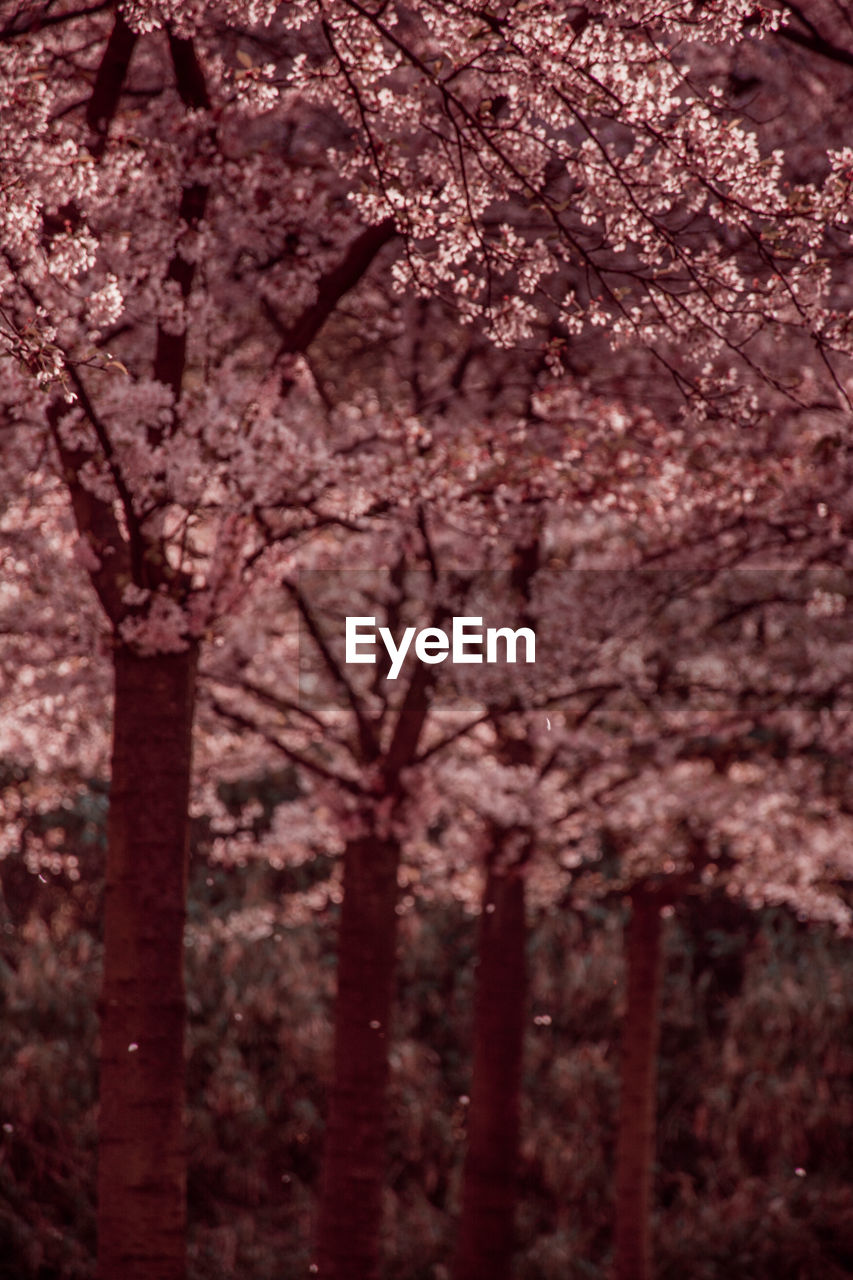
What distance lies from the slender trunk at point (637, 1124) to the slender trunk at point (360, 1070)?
396 cm

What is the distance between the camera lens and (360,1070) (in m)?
9.98

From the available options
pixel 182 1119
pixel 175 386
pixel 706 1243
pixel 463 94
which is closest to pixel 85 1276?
pixel 706 1243

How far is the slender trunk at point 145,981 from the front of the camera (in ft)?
21.4

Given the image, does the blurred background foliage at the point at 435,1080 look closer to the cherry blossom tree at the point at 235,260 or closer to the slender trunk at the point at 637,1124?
the slender trunk at the point at 637,1124

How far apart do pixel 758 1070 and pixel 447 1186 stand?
4.76 metres

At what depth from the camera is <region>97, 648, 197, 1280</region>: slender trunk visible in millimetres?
6523

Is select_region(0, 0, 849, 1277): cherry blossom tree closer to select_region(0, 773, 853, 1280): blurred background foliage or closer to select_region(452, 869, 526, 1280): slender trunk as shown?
select_region(452, 869, 526, 1280): slender trunk

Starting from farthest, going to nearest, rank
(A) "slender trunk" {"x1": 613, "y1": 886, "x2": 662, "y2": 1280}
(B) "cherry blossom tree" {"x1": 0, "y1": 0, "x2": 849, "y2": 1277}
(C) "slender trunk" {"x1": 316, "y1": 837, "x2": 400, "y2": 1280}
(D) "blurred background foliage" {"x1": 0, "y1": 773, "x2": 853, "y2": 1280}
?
(D) "blurred background foliage" {"x1": 0, "y1": 773, "x2": 853, "y2": 1280} → (A) "slender trunk" {"x1": 613, "y1": 886, "x2": 662, "y2": 1280} → (C) "slender trunk" {"x1": 316, "y1": 837, "x2": 400, "y2": 1280} → (B) "cherry blossom tree" {"x1": 0, "y1": 0, "x2": 849, "y2": 1277}

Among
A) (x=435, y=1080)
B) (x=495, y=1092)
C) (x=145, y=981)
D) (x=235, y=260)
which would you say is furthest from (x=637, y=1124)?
(x=235, y=260)

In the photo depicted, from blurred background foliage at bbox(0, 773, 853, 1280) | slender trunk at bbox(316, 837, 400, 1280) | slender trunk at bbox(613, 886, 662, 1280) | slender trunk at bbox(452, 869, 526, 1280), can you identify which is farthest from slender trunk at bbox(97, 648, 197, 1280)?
blurred background foliage at bbox(0, 773, 853, 1280)

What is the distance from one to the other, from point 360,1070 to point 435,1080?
926 centimetres

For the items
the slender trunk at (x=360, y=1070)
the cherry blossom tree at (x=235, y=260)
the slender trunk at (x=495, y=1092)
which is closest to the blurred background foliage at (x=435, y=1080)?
the slender trunk at (x=495, y=1092)

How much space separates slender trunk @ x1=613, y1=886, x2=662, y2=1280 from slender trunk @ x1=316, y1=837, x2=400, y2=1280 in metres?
3.96

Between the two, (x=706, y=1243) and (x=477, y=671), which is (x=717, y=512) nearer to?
(x=477, y=671)
